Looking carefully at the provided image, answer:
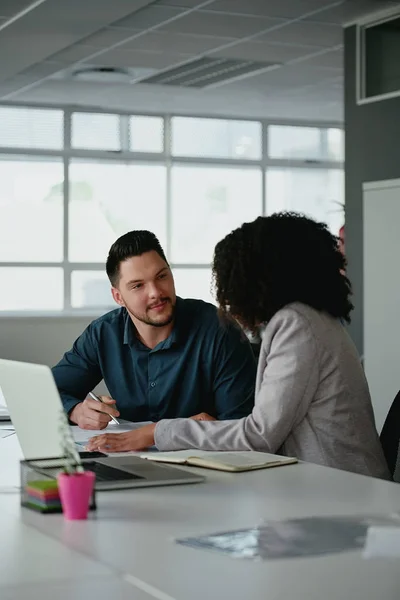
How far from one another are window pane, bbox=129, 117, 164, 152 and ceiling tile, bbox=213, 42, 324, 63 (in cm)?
351

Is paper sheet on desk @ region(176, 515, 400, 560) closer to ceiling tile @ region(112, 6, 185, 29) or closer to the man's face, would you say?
the man's face

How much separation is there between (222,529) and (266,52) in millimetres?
6608

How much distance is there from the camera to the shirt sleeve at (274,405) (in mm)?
2678

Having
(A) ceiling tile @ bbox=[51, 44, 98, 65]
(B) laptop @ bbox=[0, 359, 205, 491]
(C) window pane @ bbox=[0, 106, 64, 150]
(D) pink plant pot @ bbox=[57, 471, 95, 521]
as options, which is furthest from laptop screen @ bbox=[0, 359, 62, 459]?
(C) window pane @ bbox=[0, 106, 64, 150]

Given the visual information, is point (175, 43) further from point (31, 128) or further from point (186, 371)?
point (186, 371)

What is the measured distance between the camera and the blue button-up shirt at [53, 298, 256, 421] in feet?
11.4

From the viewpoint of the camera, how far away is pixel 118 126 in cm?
1158

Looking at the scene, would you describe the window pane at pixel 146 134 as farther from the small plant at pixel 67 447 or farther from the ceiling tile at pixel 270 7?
the small plant at pixel 67 447

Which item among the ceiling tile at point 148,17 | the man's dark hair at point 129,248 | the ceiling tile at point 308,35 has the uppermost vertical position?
the ceiling tile at point 148,17

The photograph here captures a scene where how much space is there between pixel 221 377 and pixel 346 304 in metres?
0.71

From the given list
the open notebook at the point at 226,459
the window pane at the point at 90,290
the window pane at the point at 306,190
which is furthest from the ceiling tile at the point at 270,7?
the window pane at the point at 306,190

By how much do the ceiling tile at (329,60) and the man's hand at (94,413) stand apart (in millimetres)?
5271

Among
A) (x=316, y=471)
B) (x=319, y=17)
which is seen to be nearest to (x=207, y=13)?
(x=319, y=17)

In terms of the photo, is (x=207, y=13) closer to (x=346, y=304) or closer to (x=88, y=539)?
(x=346, y=304)
